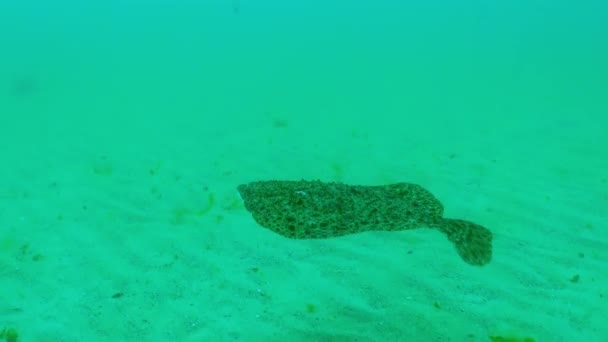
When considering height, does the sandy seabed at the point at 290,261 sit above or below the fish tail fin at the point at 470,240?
Answer: below

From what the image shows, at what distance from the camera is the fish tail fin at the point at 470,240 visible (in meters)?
4.62

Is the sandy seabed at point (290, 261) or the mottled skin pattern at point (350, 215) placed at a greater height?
the mottled skin pattern at point (350, 215)

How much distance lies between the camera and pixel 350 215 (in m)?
4.70

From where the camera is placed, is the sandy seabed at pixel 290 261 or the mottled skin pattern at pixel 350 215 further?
the mottled skin pattern at pixel 350 215

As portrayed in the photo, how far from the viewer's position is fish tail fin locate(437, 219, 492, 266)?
4617 millimetres

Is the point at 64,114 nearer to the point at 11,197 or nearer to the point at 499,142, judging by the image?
the point at 11,197

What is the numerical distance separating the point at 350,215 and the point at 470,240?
4.19ft

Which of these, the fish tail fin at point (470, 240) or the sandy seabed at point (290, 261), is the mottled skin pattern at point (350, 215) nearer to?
the fish tail fin at point (470, 240)

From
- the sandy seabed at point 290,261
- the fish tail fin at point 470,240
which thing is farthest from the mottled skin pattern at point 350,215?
the sandy seabed at point 290,261

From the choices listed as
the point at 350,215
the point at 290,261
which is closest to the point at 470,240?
the point at 350,215

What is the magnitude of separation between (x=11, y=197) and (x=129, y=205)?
224 cm

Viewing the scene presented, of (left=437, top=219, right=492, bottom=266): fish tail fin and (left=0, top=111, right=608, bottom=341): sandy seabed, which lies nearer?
(left=0, top=111, right=608, bottom=341): sandy seabed

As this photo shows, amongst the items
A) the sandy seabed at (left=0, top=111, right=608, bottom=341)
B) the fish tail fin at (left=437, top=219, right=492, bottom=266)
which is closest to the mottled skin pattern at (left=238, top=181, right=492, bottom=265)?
the fish tail fin at (left=437, top=219, right=492, bottom=266)

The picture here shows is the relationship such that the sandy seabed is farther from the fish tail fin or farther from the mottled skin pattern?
the mottled skin pattern
